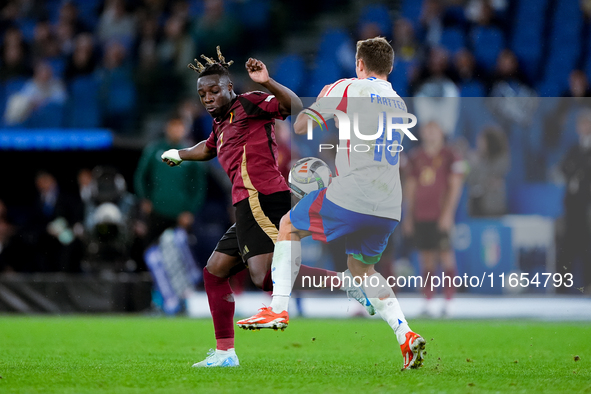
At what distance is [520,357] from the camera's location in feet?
18.1

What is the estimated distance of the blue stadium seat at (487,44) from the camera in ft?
37.6

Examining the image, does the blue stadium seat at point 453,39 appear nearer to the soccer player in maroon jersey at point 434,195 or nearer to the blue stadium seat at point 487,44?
the blue stadium seat at point 487,44

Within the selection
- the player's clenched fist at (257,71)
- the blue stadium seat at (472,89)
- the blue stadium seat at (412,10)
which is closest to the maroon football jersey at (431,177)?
the blue stadium seat at (472,89)

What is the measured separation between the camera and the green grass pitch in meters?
3.96

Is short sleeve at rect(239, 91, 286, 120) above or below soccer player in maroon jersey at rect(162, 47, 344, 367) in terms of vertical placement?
above

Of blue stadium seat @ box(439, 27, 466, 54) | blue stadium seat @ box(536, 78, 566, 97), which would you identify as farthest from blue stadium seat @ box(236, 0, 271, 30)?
blue stadium seat @ box(536, 78, 566, 97)

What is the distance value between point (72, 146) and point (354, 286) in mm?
7309

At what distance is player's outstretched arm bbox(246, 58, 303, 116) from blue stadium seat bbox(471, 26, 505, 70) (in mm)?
7314

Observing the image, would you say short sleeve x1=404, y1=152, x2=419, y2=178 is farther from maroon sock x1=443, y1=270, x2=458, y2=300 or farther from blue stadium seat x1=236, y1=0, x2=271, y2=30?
blue stadium seat x1=236, y1=0, x2=271, y2=30

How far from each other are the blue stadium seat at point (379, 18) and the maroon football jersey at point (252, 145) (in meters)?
7.81

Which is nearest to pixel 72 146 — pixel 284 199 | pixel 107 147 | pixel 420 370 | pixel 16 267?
pixel 107 147

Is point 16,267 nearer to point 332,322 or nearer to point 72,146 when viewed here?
point 72,146

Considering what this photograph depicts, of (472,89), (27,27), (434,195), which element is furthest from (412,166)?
(27,27)

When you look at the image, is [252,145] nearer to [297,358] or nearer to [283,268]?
[283,268]
